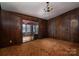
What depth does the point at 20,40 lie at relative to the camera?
385cm

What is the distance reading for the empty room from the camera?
2.40 meters

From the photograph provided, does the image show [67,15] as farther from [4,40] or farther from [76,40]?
[4,40]

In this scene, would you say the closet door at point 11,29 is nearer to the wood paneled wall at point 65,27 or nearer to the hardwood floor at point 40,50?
the hardwood floor at point 40,50

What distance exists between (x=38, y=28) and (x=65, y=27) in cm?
178

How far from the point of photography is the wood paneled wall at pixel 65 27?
4.10m

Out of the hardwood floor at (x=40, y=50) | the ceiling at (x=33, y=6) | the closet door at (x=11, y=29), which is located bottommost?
the hardwood floor at (x=40, y=50)

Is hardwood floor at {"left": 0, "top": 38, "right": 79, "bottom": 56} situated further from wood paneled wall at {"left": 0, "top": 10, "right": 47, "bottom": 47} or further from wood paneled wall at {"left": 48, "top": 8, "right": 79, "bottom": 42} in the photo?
wood paneled wall at {"left": 48, "top": 8, "right": 79, "bottom": 42}

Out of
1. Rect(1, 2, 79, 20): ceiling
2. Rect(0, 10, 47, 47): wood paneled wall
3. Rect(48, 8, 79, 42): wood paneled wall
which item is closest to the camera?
Rect(1, 2, 79, 20): ceiling

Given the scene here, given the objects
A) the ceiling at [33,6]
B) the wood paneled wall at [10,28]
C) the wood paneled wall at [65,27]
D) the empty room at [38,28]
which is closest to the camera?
the ceiling at [33,6]

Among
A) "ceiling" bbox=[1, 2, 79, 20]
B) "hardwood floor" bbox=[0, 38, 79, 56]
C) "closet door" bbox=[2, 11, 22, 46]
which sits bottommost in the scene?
"hardwood floor" bbox=[0, 38, 79, 56]

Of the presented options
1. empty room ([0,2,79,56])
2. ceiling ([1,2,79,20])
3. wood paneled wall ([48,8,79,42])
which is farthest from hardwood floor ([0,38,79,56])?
ceiling ([1,2,79,20])

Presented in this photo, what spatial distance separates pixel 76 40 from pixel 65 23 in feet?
4.06

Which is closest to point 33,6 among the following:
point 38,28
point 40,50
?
point 40,50

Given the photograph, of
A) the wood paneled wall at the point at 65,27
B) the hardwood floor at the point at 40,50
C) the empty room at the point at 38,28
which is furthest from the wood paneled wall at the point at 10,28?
the wood paneled wall at the point at 65,27
